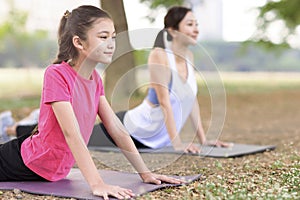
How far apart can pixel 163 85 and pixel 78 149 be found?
2.08 meters

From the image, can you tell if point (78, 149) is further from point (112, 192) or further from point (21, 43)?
point (21, 43)

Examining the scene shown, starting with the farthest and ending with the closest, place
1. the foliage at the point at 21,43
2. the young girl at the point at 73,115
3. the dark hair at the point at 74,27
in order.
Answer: the foliage at the point at 21,43 < the dark hair at the point at 74,27 < the young girl at the point at 73,115

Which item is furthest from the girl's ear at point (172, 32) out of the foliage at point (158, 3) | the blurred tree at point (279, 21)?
the blurred tree at point (279, 21)

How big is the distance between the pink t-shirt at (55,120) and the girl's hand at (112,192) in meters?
0.45

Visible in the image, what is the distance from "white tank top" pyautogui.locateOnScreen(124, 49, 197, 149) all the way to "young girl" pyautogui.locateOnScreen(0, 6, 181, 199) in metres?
1.41

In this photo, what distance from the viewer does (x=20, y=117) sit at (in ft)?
28.3

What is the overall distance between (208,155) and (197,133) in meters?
0.53

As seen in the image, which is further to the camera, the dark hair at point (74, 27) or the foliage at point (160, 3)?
the foliage at point (160, 3)

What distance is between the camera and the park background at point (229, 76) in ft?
11.0

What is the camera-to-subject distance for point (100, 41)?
10.3 ft

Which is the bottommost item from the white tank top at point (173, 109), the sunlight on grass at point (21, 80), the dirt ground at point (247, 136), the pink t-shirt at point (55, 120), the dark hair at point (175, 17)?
the sunlight on grass at point (21, 80)

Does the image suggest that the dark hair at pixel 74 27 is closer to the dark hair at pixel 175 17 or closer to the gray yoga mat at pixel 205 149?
the gray yoga mat at pixel 205 149

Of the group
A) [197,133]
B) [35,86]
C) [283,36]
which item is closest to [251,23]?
[283,36]

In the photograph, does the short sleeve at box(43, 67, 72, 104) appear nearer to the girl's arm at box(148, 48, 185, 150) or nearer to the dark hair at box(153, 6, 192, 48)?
the girl's arm at box(148, 48, 185, 150)
